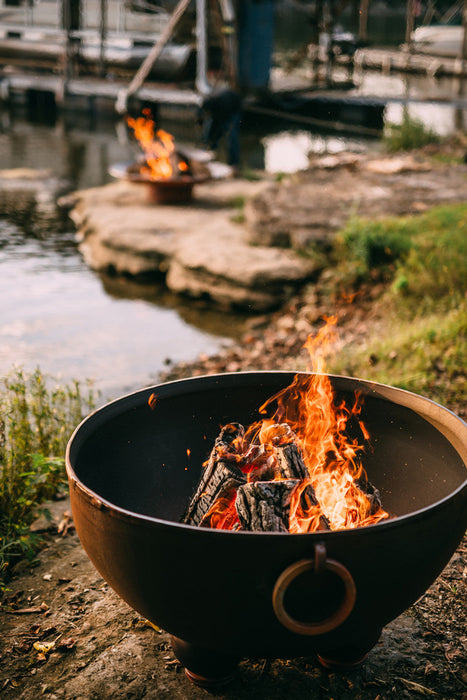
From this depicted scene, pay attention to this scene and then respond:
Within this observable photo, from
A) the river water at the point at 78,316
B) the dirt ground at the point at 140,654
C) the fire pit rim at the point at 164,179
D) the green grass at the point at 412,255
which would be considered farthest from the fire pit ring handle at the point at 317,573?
the fire pit rim at the point at 164,179

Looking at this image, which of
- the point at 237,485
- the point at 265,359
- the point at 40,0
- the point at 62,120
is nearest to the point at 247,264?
the point at 265,359

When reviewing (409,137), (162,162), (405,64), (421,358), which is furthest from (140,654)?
(405,64)

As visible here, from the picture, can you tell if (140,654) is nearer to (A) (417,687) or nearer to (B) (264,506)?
(B) (264,506)

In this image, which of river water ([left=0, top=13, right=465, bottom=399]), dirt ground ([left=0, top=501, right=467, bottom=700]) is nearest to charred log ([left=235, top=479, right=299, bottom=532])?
dirt ground ([left=0, top=501, right=467, bottom=700])

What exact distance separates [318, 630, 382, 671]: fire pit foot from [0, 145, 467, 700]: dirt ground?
35mm

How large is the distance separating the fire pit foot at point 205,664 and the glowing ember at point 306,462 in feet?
1.28

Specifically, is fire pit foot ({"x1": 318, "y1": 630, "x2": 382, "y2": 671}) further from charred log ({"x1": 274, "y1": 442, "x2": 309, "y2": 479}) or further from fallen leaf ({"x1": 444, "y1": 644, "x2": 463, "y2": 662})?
charred log ({"x1": 274, "y1": 442, "x2": 309, "y2": 479})

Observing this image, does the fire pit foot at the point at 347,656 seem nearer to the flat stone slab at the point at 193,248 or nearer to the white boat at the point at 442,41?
the flat stone slab at the point at 193,248

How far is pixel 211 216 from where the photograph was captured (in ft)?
28.7

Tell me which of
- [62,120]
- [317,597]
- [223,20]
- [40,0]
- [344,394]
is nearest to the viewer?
[317,597]

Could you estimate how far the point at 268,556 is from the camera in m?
1.80

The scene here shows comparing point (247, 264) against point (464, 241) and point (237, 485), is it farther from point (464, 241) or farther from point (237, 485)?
point (237, 485)

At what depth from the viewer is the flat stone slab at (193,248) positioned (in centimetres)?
670

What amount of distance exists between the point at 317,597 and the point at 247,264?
5.17 metres
